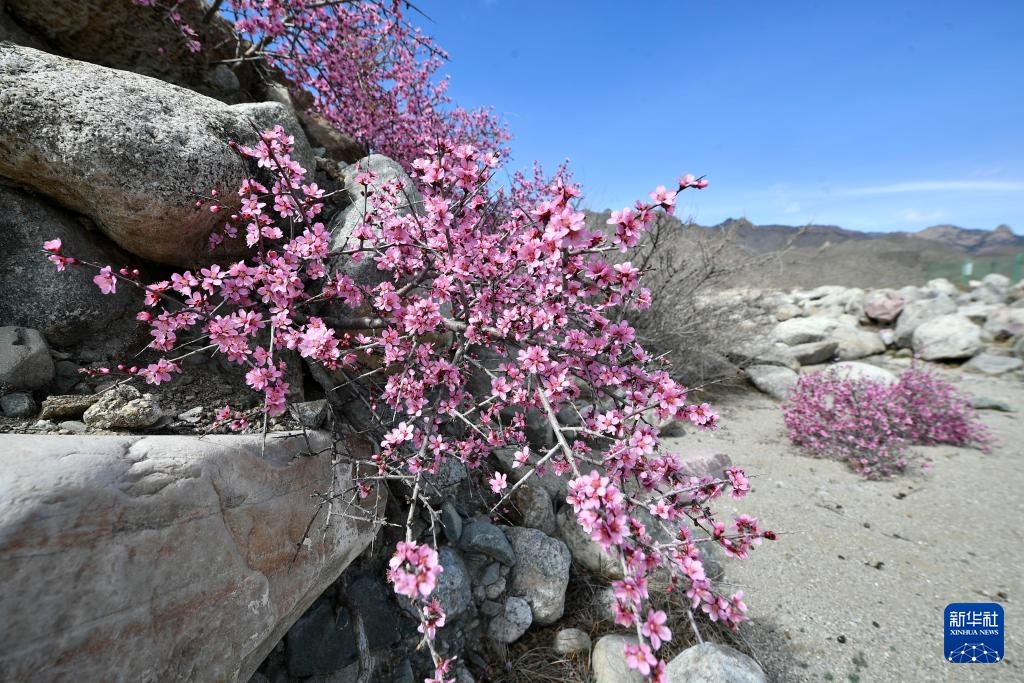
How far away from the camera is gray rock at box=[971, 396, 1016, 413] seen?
6578mm

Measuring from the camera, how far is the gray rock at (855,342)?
31.9 feet

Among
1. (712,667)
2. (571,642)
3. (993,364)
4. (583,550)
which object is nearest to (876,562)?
(712,667)

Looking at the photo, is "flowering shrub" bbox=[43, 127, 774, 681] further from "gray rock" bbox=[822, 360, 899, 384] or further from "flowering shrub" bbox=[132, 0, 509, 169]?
"gray rock" bbox=[822, 360, 899, 384]

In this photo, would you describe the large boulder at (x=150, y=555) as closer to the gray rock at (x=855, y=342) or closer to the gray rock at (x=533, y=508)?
the gray rock at (x=533, y=508)

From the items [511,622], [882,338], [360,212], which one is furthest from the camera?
[882,338]

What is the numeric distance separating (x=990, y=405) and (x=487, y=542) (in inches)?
328

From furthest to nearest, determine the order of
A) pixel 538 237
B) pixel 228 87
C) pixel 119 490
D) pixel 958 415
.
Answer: pixel 958 415 → pixel 228 87 → pixel 538 237 → pixel 119 490

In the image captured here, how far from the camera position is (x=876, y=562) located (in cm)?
330

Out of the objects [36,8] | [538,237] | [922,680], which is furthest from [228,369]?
[922,680]

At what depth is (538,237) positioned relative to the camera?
6.40 ft

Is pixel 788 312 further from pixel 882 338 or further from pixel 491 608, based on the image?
pixel 491 608

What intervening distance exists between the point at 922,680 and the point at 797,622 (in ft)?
1.89

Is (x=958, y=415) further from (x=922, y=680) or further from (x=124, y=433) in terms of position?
(x=124, y=433)

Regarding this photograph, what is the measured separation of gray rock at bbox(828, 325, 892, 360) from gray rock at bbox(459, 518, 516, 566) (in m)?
9.95
